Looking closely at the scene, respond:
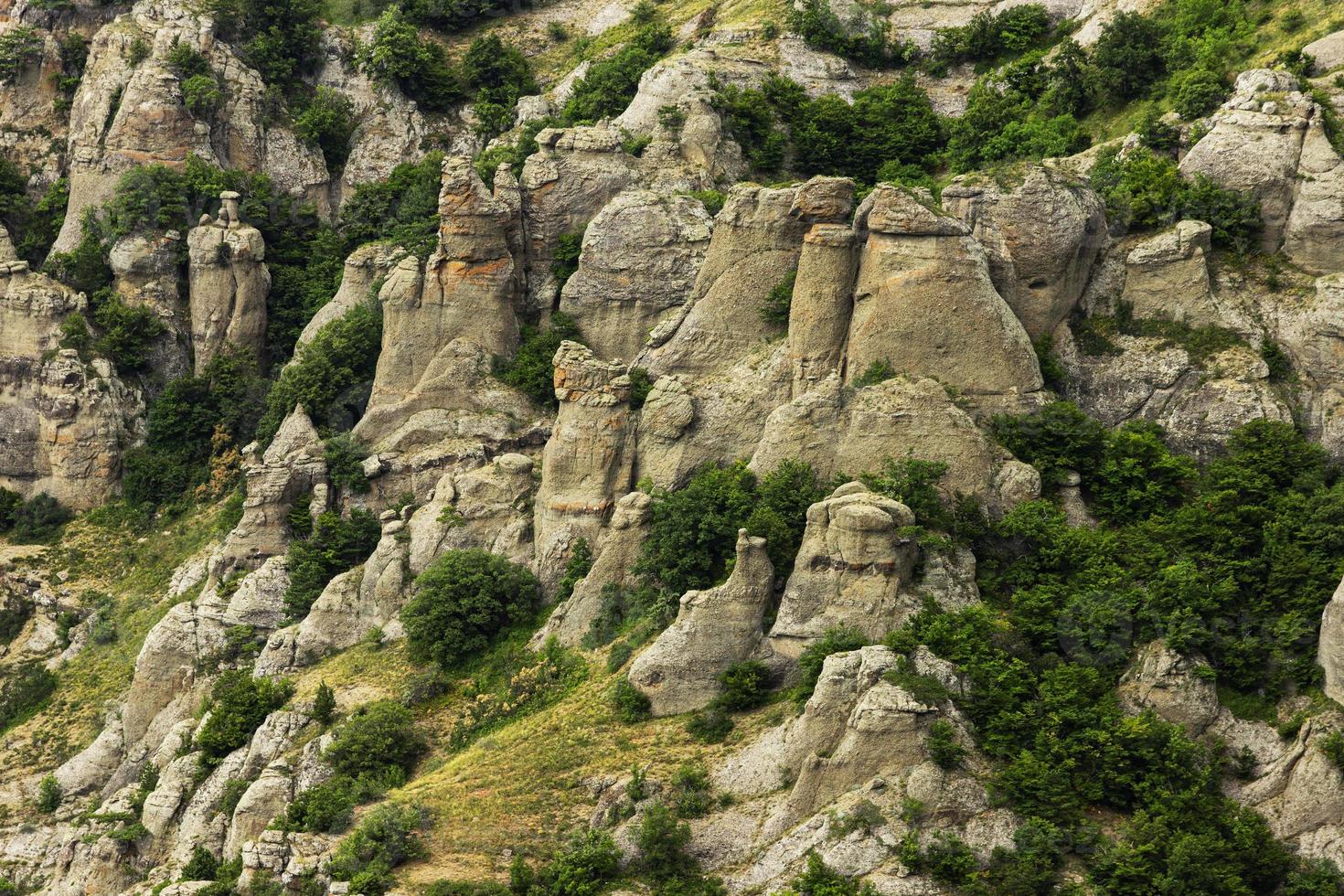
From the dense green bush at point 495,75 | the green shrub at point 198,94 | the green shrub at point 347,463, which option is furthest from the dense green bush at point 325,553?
the dense green bush at point 495,75

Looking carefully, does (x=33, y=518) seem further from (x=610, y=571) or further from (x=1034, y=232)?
(x=1034, y=232)

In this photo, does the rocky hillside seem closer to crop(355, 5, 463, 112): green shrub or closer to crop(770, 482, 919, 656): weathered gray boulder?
crop(770, 482, 919, 656): weathered gray boulder

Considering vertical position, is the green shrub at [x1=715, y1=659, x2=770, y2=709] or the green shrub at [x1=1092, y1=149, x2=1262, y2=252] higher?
the green shrub at [x1=1092, y1=149, x2=1262, y2=252]

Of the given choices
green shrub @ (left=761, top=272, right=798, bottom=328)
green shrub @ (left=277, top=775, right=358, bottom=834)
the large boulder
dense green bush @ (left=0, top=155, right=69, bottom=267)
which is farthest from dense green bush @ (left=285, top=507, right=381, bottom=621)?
dense green bush @ (left=0, top=155, right=69, bottom=267)

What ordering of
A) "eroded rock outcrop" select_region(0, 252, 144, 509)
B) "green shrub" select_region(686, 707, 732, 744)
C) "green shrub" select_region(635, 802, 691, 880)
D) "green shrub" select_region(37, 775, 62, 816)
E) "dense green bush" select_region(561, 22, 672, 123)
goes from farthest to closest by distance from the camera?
"dense green bush" select_region(561, 22, 672, 123)
"eroded rock outcrop" select_region(0, 252, 144, 509)
"green shrub" select_region(37, 775, 62, 816)
"green shrub" select_region(686, 707, 732, 744)
"green shrub" select_region(635, 802, 691, 880)

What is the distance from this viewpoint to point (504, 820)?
5303cm

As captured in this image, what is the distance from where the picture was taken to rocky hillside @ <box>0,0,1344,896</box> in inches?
2008

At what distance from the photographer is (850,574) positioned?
177 feet

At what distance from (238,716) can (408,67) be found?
36729 mm

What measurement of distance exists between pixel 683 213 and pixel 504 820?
24717 mm

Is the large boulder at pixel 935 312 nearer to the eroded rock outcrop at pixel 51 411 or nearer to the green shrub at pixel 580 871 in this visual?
the green shrub at pixel 580 871


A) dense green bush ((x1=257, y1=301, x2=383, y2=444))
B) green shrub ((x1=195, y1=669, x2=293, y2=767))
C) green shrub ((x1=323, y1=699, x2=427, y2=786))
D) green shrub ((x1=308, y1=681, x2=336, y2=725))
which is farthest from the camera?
dense green bush ((x1=257, y1=301, x2=383, y2=444))

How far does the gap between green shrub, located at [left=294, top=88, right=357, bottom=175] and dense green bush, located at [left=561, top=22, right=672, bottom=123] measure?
A: 11447mm

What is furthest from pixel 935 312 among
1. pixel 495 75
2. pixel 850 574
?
pixel 495 75
